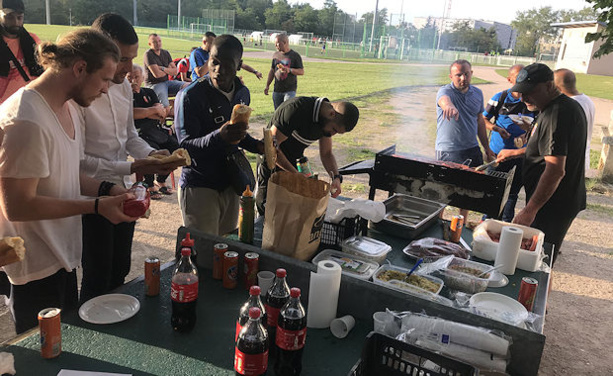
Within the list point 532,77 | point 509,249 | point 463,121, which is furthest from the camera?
point 463,121

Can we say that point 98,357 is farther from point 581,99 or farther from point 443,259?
point 581,99

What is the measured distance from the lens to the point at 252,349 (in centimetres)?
148

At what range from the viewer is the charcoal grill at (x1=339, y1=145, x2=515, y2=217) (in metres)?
3.85

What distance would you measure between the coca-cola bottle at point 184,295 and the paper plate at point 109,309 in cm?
22

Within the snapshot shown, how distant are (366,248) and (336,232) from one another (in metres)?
0.23

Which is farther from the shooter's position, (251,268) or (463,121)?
(463,121)

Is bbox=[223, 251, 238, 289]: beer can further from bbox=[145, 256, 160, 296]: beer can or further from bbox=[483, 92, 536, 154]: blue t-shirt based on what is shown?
bbox=[483, 92, 536, 154]: blue t-shirt

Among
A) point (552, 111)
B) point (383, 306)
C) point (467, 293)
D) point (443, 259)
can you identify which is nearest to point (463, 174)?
point (552, 111)

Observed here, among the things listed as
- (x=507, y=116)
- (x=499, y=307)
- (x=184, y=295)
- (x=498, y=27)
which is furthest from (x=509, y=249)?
(x=498, y=27)

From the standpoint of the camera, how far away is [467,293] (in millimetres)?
2438

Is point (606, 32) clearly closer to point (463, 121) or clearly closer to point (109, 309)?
point (463, 121)

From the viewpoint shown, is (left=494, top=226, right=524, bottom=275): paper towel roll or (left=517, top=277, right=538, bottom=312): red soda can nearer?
(left=517, top=277, right=538, bottom=312): red soda can

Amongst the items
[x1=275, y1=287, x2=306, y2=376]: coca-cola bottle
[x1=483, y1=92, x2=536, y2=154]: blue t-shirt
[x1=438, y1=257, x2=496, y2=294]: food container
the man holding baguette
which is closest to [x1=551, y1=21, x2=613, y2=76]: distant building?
[x1=483, y1=92, x2=536, y2=154]: blue t-shirt

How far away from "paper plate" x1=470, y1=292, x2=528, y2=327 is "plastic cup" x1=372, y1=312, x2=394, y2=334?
441 mm
